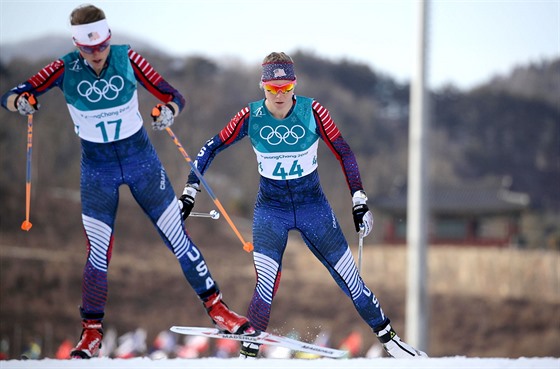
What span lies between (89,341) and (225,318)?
102 cm

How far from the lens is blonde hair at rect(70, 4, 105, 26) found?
652 centimetres

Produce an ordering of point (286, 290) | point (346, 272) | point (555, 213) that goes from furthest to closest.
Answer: point (555, 213) → point (286, 290) → point (346, 272)

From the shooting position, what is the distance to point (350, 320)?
36.0 meters

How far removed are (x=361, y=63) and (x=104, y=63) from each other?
6365 cm

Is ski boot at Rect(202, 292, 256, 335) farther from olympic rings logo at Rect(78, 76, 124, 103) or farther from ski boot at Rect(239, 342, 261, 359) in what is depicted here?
olympic rings logo at Rect(78, 76, 124, 103)

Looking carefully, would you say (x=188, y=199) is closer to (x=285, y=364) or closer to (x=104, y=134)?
(x=104, y=134)

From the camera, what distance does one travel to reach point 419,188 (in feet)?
31.2

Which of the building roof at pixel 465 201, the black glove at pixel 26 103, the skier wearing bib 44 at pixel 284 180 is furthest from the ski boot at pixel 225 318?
the building roof at pixel 465 201

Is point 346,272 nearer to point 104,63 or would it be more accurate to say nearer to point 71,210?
point 104,63

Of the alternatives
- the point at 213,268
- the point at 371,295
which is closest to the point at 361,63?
the point at 213,268

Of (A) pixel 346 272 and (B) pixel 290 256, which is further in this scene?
Result: (B) pixel 290 256

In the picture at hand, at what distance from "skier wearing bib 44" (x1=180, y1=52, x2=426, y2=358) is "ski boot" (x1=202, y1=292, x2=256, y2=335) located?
35cm

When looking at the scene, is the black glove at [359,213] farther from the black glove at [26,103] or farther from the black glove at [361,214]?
the black glove at [26,103]

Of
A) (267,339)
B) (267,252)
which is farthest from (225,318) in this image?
(267,252)
